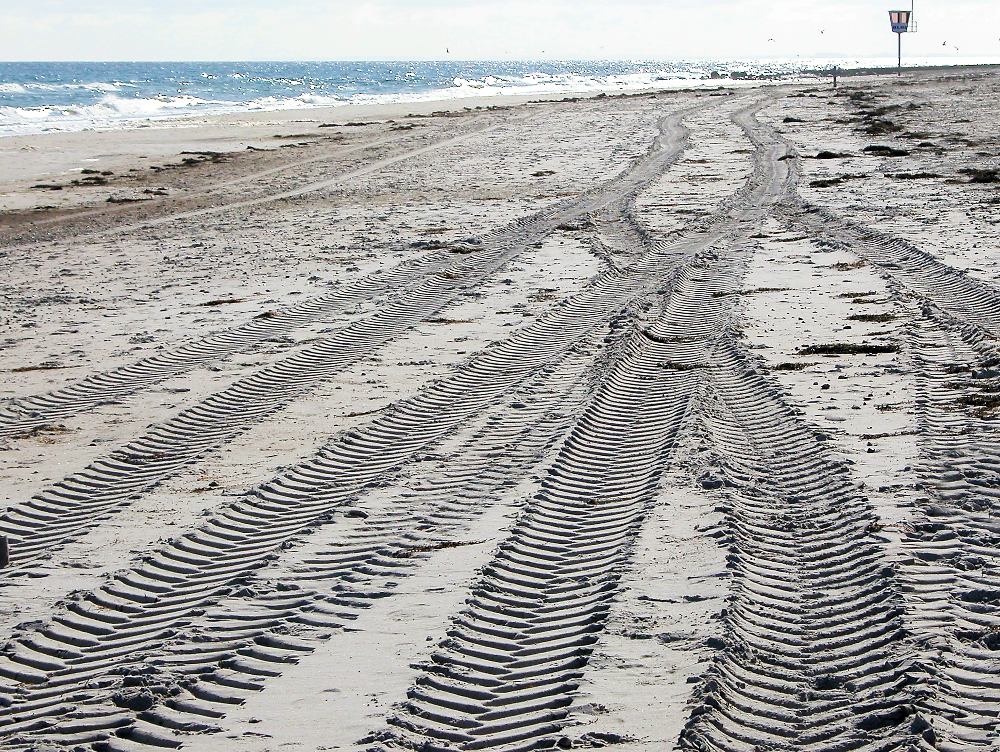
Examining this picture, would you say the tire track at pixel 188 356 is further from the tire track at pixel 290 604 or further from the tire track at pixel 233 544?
the tire track at pixel 290 604

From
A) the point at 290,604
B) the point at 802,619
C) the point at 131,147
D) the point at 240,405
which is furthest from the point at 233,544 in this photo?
the point at 131,147

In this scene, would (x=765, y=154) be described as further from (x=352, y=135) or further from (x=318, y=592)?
(x=318, y=592)

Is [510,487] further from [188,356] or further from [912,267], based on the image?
A: [912,267]

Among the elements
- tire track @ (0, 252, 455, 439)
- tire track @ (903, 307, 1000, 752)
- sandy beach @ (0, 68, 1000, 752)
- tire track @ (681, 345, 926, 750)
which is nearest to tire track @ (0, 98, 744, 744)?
sandy beach @ (0, 68, 1000, 752)

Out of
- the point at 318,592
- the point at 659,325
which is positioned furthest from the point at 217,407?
the point at 659,325

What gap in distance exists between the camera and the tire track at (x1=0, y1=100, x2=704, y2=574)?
5.58 meters

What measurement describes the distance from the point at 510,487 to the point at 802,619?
6.32ft

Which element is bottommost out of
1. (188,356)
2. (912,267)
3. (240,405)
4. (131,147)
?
(240,405)

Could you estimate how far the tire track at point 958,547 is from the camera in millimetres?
3584

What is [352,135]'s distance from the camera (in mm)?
32469

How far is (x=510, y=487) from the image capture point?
5.79 m

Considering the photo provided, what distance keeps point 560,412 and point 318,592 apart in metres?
2.70

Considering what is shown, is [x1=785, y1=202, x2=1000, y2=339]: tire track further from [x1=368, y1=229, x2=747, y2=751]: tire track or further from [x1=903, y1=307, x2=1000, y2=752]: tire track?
[x1=368, y1=229, x2=747, y2=751]: tire track

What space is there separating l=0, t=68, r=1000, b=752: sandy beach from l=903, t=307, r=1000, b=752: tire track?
19 millimetres
